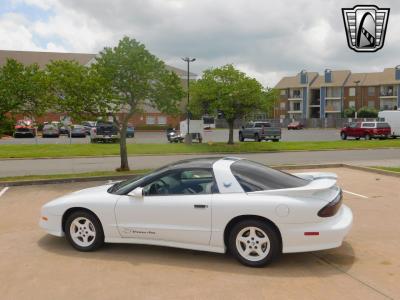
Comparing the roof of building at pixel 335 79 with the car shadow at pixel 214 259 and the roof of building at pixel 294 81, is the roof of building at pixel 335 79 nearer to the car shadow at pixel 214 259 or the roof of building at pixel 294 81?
the roof of building at pixel 294 81

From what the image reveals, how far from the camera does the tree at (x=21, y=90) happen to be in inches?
493

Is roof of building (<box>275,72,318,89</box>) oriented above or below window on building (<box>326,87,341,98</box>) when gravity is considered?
above

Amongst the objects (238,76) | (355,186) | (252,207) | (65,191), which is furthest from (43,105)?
(238,76)

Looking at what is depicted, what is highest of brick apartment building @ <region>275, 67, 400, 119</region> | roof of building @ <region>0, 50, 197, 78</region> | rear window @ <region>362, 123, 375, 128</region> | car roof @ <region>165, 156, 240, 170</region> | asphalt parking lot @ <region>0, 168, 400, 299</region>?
Result: roof of building @ <region>0, 50, 197, 78</region>

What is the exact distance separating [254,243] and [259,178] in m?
0.83

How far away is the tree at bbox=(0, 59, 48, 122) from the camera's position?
1253cm

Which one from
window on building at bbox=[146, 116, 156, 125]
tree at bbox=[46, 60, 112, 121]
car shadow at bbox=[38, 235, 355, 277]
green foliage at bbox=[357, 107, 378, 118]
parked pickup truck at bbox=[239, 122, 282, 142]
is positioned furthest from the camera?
green foliage at bbox=[357, 107, 378, 118]

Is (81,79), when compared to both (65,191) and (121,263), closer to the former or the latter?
(65,191)

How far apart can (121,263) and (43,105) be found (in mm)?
9427

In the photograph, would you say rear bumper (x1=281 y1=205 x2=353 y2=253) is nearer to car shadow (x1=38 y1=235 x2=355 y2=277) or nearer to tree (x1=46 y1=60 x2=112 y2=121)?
car shadow (x1=38 y1=235 x2=355 y2=277)

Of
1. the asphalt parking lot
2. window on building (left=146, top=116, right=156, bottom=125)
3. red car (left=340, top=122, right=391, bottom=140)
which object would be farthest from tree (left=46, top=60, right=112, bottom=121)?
window on building (left=146, top=116, right=156, bottom=125)

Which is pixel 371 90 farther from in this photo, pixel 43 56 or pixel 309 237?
pixel 309 237

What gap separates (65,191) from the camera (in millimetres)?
10977

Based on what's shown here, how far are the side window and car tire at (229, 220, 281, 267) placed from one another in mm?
695
